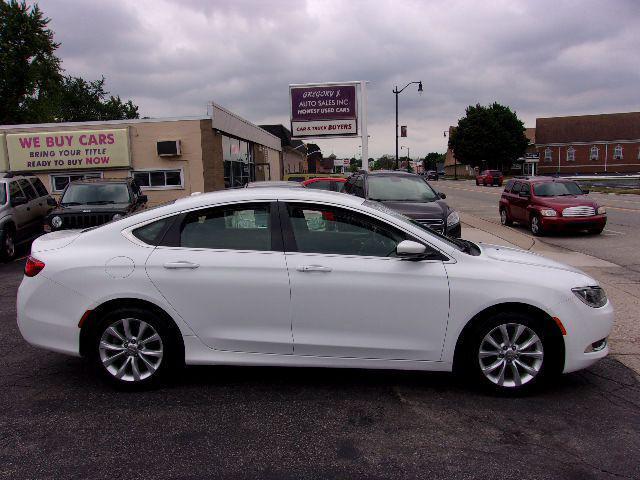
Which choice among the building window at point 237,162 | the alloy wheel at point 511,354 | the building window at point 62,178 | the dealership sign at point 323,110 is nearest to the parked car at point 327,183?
the building window at point 237,162

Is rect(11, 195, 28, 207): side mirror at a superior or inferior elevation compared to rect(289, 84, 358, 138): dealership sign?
inferior

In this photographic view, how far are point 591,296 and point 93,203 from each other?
10.2 m

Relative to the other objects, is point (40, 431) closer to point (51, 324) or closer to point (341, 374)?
point (51, 324)

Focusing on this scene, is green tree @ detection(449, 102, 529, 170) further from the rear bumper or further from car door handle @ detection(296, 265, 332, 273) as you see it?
car door handle @ detection(296, 265, 332, 273)

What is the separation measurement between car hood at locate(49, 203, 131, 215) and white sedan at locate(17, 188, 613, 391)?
22.7 ft

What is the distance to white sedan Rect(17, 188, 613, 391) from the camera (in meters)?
4.04

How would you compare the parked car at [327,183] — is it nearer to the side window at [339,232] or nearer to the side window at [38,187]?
the side window at [38,187]

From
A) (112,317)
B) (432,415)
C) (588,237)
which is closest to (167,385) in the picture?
(112,317)

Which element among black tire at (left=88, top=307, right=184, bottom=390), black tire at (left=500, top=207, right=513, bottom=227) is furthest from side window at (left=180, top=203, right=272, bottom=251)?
black tire at (left=500, top=207, right=513, bottom=227)

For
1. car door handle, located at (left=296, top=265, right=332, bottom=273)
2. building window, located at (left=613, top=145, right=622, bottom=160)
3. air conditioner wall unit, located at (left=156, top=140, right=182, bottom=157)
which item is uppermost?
building window, located at (left=613, top=145, right=622, bottom=160)

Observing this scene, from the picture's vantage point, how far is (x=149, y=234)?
432 cm

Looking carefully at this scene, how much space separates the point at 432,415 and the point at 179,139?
1882 cm

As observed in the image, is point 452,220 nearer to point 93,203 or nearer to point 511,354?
point 511,354

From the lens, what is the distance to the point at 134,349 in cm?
421
